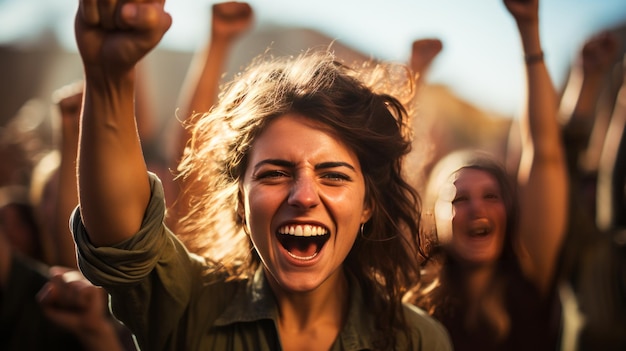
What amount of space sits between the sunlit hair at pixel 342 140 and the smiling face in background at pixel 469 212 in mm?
81

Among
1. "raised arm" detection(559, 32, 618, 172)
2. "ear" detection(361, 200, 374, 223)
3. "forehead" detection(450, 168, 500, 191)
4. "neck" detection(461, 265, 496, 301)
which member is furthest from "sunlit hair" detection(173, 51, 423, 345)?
"raised arm" detection(559, 32, 618, 172)

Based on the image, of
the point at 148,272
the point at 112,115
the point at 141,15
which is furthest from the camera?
the point at 148,272

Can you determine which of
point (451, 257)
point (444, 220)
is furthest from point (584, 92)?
point (444, 220)

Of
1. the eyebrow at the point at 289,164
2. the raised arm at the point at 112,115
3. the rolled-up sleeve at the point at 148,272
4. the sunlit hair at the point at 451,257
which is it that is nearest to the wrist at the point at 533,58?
the sunlit hair at the point at 451,257

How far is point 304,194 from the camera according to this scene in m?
1.42

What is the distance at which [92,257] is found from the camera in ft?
4.01

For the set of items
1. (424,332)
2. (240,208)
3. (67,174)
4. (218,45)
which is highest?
(218,45)

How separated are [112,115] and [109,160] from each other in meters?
0.08

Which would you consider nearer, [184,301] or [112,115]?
[112,115]

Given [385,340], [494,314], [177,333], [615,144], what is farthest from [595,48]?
[177,333]

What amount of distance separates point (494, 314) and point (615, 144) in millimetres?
1065

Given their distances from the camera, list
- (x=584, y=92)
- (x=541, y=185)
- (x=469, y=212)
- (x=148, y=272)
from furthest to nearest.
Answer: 1. (x=584, y=92)
2. (x=541, y=185)
3. (x=469, y=212)
4. (x=148, y=272)

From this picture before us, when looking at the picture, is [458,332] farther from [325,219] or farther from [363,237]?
[325,219]

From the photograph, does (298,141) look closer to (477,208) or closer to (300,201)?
(300,201)
